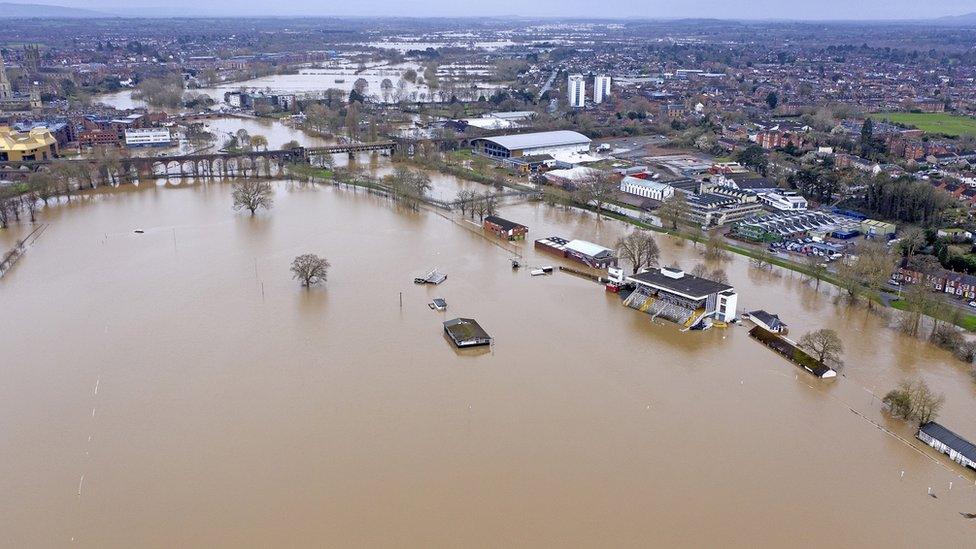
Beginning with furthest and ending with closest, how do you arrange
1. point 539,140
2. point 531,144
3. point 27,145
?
point 539,140 < point 531,144 < point 27,145

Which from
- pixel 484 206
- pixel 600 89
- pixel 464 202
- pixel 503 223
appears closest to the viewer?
pixel 503 223

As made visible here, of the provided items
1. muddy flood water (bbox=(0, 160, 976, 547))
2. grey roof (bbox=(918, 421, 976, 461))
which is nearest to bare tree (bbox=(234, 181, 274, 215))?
muddy flood water (bbox=(0, 160, 976, 547))

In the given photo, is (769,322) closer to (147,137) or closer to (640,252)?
(640,252)

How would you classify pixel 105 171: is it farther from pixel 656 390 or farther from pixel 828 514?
pixel 828 514

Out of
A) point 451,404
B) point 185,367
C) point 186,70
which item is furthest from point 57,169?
point 186,70

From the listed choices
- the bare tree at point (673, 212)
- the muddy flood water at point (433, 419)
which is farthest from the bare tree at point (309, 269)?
the bare tree at point (673, 212)

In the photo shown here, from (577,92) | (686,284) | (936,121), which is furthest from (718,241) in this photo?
(577,92)

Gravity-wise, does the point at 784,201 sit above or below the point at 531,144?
below

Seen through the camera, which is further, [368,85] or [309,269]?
[368,85]
